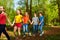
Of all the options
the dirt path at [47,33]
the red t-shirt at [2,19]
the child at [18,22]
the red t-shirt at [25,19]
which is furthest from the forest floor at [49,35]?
the red t-shirt at [2,19]

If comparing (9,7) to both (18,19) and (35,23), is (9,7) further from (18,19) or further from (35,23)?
(35,23)

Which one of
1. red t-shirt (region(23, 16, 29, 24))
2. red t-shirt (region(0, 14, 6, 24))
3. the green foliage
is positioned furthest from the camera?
red t-shirt (region(23, 16, 29, 24))

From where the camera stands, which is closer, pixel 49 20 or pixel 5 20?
pixel 5 20

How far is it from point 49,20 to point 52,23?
0.13 metres

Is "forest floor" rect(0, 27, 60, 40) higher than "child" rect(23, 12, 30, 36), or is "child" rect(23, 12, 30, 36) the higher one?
"child" rect(23, 12, 30, 36)

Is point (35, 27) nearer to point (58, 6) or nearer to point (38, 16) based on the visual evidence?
point (38, 16)

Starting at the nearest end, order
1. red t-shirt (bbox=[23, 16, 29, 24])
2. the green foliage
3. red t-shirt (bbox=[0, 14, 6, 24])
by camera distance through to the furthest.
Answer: red t-shirt (bbox=[0, 14, 6, 24])
the green foliage
red t-shirt (bbox=[23, 16, 29, 24])

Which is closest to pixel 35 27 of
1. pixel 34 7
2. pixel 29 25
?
pixel 29 25

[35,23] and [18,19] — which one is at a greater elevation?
[18,19]

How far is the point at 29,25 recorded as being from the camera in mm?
6316

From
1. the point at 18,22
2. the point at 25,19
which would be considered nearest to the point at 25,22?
the point at 25,19

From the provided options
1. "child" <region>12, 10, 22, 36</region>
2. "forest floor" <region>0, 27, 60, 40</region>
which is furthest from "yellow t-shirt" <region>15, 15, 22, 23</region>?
"forest floor" <region>0, 27, 60, 40</region>

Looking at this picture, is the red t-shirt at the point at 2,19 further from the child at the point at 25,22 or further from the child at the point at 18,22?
the child at the point at 25,22

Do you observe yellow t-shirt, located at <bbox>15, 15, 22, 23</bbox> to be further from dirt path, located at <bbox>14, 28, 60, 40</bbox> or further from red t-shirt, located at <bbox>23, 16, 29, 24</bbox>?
dirt path, located at <bbox>14, 28, 60, 40</bbox>
